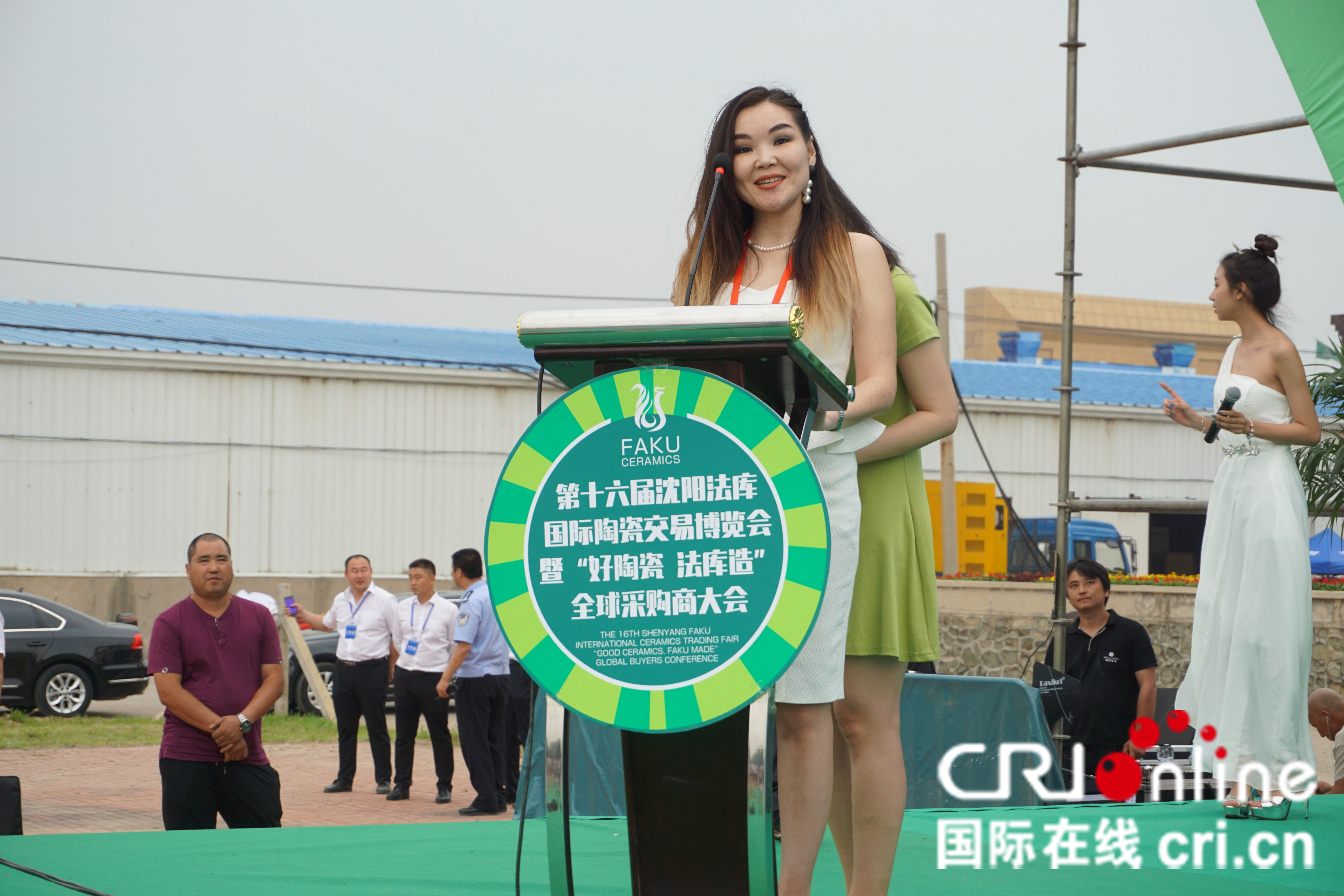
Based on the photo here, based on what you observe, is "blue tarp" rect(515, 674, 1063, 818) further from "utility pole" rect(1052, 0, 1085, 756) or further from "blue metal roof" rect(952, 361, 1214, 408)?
"blue metal roof" rect(952, 361, 1214, 408)

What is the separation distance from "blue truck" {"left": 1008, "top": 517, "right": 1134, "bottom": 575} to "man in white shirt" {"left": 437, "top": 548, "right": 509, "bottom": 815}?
13748 millimetres

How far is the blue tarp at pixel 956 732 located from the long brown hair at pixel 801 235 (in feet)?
12.0

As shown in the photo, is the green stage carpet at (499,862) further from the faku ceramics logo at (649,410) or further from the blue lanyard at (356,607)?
the blue lanyard at (356,607)

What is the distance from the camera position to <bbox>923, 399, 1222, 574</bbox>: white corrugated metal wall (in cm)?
2905

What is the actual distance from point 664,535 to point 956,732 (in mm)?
4470

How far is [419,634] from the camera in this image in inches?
436

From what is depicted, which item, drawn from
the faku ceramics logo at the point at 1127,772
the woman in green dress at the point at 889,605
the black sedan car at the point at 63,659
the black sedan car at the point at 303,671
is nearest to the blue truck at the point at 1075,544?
the black sedan car at the point at 303,671

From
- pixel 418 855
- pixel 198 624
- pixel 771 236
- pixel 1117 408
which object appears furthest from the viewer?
pixel 1117 408

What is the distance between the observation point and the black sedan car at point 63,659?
15.6m

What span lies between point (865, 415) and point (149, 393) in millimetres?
24495

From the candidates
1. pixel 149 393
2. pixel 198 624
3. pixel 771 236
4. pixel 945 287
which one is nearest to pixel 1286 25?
pixel 771 236

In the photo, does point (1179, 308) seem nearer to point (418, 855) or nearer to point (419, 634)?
point (419, 634)

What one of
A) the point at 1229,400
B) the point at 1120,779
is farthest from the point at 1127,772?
the point at 1229,400

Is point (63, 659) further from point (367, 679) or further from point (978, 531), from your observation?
point (978, 531)
